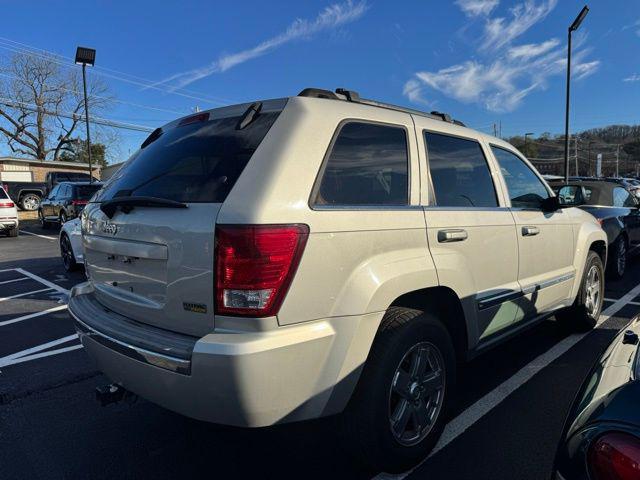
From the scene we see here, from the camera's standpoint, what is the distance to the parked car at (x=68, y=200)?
14555mm

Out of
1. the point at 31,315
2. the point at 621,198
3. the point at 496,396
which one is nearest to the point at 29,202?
the point at 31,315

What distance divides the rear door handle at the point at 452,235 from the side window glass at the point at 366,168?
0.96ft

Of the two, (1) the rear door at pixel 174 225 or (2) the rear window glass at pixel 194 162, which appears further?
(2) the rear window glass at pixel 194 162

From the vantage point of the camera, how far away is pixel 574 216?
4.46 meters

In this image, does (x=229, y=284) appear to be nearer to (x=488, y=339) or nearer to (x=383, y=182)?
(x=383, y=182)

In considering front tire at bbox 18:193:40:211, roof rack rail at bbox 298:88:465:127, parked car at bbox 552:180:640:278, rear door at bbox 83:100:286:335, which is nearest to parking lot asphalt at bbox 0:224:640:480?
rear door at bbox 83:100:286:335

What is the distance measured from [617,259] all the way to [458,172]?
594cm

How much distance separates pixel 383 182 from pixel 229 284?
1055mm

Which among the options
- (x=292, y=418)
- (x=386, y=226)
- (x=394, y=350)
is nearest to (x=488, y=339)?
(x=394, y=350)

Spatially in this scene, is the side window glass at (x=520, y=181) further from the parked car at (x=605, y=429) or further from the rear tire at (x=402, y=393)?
the parked car at (x=605, y=429)

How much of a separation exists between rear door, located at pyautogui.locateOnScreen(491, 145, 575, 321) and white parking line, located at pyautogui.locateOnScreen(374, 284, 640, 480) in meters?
0.50

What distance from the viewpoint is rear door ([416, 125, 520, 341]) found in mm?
2803

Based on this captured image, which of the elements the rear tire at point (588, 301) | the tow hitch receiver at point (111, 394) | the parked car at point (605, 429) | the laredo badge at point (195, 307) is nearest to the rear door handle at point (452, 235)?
the parked car at point (605, 429)

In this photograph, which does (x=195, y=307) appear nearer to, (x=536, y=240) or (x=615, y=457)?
(x=615, y=457)
